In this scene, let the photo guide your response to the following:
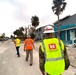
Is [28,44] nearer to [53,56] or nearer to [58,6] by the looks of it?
[53,56]

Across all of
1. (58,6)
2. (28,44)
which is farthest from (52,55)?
(58,6)

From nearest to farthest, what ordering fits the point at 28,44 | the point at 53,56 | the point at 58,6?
1. the point at 53,56
2. the point at 28,44
3. the point at 58,6

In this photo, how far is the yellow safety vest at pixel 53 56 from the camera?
3732 millimetres

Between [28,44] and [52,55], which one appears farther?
[28,44]

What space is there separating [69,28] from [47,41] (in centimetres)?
3061

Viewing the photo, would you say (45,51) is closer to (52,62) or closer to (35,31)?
(52,62)

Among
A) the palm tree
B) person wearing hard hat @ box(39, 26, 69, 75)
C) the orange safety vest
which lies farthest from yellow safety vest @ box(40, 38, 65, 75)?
the palm tree

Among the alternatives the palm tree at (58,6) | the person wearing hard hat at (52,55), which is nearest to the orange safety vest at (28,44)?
the person wearing hard hat at (52,55)

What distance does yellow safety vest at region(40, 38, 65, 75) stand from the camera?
3.73 meters

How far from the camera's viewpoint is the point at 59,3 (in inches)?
1837

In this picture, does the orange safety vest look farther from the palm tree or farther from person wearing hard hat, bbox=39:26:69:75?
the palm tree

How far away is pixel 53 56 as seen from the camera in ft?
12.2

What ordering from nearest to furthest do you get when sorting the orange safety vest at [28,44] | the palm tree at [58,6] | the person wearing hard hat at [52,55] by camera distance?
the person wearing hard hat at [52,55]
the orange safety vest at [28,44]
the palm tree at [58,6]

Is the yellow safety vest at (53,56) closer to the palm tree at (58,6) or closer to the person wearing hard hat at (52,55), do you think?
the person wearing hard hat at (52,55)
